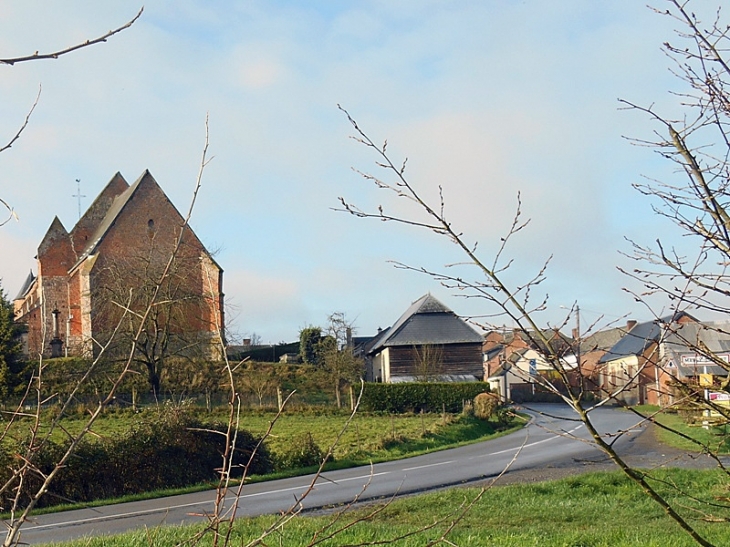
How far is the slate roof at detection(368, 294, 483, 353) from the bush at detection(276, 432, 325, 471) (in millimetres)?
29815

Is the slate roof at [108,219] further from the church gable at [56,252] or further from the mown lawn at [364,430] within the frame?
the mown lawn at [364,430]

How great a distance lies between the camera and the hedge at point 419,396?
39.1 metres

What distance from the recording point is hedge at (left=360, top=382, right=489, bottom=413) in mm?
39094

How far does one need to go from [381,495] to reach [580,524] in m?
4.77

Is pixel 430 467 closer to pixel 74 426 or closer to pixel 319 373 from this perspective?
pixel 74 426

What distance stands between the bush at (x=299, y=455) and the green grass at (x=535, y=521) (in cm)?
780

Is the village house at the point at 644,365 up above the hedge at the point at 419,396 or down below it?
above

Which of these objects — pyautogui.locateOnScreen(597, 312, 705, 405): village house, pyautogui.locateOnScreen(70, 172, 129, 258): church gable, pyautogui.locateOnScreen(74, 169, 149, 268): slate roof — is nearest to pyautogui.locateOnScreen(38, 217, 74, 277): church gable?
pyautogui.locateOnScreen(70, 172, 129, 258): church gable

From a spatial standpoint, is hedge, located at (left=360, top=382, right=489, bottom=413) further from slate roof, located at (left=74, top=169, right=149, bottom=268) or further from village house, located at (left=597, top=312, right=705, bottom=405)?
village house, located at (left=597, top=312, right=705, bottom=405)

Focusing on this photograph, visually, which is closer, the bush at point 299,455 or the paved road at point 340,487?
the paved road at point 340,487

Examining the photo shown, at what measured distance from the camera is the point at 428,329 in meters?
51.7

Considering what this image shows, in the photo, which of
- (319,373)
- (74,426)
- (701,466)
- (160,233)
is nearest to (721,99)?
(701,466)

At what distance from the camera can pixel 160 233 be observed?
47.7 metres

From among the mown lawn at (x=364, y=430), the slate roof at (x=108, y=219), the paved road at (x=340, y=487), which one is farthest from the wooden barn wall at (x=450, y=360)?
the paved road at (x=340, y=487)
